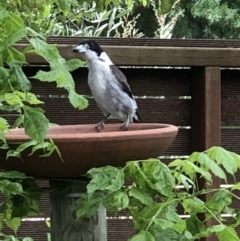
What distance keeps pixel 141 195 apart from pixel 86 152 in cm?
11

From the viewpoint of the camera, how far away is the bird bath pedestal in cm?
101

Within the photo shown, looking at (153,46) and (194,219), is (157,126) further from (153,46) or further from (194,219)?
(153,46)

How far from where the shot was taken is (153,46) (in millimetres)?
1641

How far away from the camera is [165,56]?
5.25 ft

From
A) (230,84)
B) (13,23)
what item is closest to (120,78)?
(230,84)

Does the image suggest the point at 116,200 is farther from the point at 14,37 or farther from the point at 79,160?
the point at 14,37

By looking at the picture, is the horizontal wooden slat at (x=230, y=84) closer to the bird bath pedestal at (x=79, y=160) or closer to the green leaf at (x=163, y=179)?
the bird bath pedestal at (x=79, y=160)

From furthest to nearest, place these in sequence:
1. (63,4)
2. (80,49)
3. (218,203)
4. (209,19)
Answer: (209,19) < (80,49) < (63,4) < (218,203)

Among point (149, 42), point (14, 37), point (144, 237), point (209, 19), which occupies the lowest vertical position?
point (144, 237)

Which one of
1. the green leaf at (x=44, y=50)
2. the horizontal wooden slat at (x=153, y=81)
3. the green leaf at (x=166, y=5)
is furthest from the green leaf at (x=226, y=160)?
the horizontal wooden slat at (x=153, y=81)

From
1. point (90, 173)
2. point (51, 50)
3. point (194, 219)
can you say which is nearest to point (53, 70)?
point (51, 50)

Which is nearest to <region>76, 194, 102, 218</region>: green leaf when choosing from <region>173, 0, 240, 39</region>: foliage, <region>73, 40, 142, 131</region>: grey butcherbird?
<region>73, 40, 142, 131</region>: grey butcherbird

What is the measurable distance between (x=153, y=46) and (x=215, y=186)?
0.40m

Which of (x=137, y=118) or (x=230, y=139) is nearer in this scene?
(x=137, y=118)
